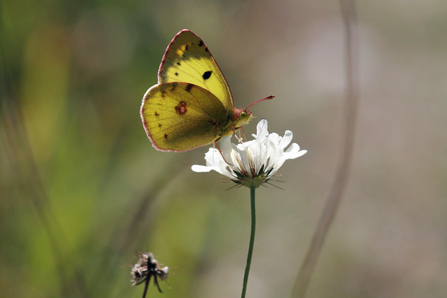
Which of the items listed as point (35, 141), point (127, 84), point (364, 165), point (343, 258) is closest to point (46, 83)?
point (35, 141)

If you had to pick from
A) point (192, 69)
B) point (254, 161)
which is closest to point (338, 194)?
point (254, 161)

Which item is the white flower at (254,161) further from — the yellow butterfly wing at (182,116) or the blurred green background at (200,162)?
the blurred green background at (200,162)

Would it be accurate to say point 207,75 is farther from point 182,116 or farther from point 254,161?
point 254,161

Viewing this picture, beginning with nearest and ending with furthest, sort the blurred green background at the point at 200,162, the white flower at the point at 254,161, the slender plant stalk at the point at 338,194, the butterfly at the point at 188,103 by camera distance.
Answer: the white flower at the point at 254,161 → the slender plant stalk at the point at 338,194 → the butterfly at the point at 188,103 → the blurred green background at the point at 200,162

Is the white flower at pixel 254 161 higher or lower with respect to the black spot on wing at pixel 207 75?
lower

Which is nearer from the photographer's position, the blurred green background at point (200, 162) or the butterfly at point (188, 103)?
the butterfly at point (188, 103)

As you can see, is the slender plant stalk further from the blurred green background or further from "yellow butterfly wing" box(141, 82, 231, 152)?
the blurred green background

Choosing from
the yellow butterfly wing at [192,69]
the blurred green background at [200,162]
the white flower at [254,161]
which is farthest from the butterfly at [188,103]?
the blurred green background at [200,162]

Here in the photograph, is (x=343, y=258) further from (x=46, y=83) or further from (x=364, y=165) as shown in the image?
(x=46, y=83)
